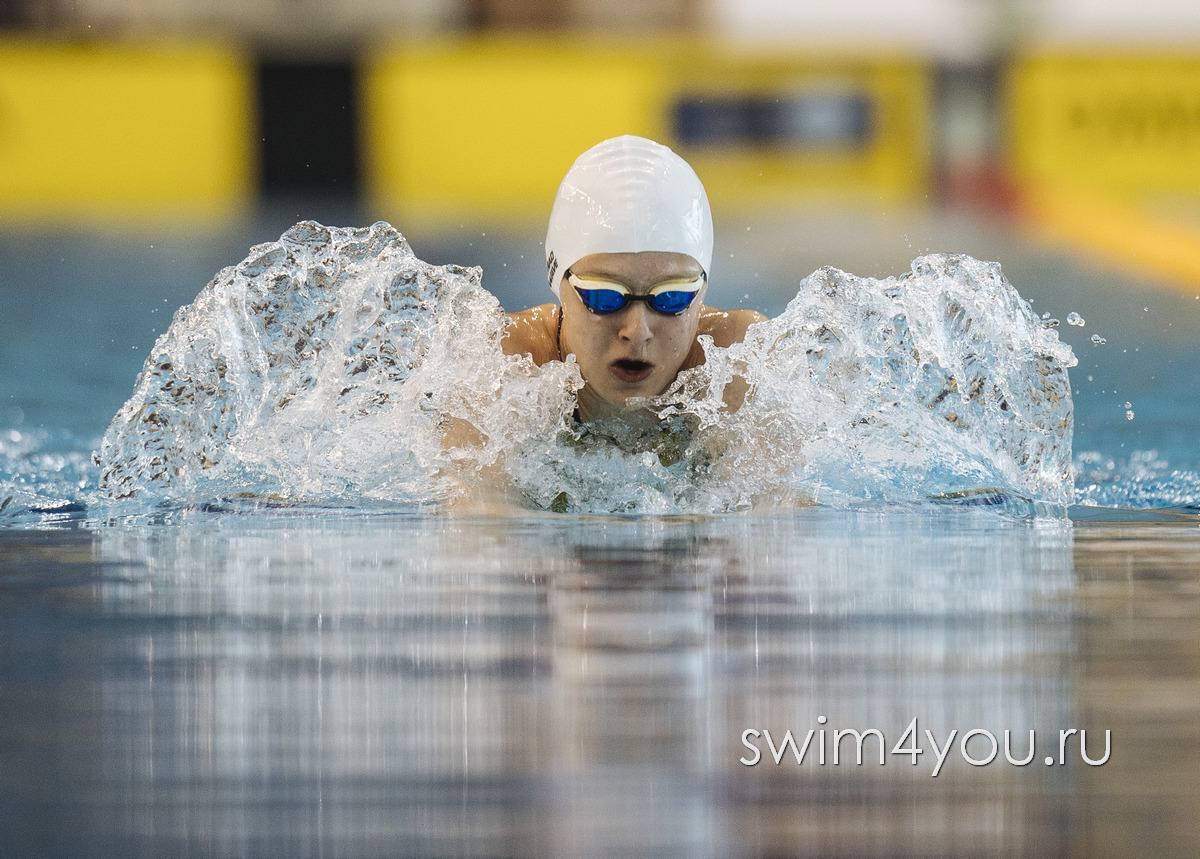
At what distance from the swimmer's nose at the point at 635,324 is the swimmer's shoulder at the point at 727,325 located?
287mm

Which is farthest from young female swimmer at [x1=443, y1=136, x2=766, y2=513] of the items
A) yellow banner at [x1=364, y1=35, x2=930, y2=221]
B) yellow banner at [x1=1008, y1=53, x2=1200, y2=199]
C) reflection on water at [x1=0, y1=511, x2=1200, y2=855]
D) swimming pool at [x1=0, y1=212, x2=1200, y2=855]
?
yellow banner at [x1=1008, y1=53, x2=1200, y2=199]

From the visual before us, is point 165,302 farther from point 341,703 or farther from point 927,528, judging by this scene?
point 341,703

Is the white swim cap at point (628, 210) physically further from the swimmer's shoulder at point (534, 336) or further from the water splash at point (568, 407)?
the water splash at point (568, 407)

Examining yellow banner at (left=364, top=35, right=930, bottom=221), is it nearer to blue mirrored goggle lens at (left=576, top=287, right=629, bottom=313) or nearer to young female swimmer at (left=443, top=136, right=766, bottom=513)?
young female swimmer at (left=443, top=136, right=766, bottom=513)

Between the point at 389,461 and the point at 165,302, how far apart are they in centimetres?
419

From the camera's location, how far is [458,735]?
145 centimetres

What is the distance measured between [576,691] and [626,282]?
1.55 meters

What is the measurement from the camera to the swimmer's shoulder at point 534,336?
3.28 meters

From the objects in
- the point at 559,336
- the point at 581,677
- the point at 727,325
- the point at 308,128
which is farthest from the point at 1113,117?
the point at 581,677

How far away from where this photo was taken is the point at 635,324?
301 centimetres

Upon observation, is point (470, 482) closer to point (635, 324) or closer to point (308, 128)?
point (635, 324)

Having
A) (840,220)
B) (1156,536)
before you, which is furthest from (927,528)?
(840,220)

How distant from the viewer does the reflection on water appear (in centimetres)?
125

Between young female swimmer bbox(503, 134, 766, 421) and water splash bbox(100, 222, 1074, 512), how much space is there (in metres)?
0.06
